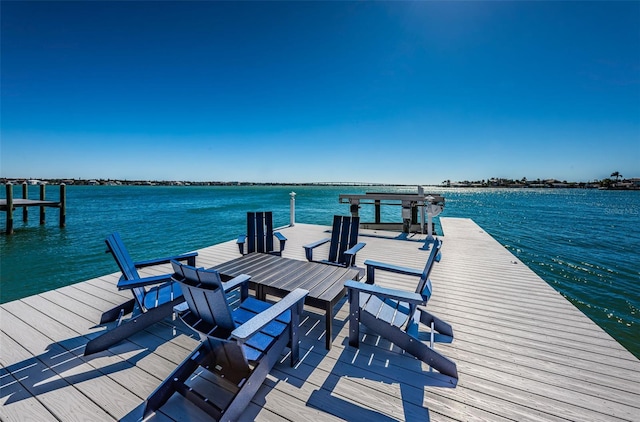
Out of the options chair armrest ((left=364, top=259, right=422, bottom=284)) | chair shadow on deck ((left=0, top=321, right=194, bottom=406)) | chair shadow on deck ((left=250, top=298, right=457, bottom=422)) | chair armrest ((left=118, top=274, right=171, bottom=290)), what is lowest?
chair shadow on deck ((left=0, top=321, right=194, bottom=406))

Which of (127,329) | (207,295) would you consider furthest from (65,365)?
(207,295)

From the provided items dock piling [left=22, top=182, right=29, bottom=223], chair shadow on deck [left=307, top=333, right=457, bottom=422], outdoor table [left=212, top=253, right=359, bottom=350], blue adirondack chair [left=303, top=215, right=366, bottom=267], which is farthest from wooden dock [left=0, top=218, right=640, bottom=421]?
dock piling [left=22, top=182, right=29, bottom=223]

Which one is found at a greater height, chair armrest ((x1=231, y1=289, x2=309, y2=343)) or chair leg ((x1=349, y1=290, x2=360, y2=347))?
chair armrest ((x1=231, y1=289, x2=309, y2=343))

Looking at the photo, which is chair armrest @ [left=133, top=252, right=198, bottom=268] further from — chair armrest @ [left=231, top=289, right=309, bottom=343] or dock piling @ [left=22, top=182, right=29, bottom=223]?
dock piling @ [left=22, top=182, right=29, bottom=223]

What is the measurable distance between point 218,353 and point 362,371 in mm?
1114

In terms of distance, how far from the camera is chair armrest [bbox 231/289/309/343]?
4.57ft

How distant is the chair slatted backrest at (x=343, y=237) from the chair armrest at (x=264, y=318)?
1.82 m

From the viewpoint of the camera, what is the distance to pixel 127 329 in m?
2.22

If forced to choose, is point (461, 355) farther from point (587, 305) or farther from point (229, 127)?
point (229, 127)

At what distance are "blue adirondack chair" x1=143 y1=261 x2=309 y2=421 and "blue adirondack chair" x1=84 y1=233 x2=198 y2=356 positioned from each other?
0.74 metres

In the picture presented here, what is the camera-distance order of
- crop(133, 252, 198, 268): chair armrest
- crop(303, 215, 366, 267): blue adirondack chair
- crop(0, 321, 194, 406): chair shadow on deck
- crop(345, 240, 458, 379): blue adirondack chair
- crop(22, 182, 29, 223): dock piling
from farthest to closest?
crop(22, 182, 29, 223): dock piling, crop(303, 215, 366, 267): blue adirondack chair, crop(133, 252, 198, 268): chair armrest, crop(345, 240, 458, 379): blue adirondack chair, crop(0, 321, 194, 406): chair shadow on deck

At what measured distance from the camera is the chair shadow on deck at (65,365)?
1723 mm

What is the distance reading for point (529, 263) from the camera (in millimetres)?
7266

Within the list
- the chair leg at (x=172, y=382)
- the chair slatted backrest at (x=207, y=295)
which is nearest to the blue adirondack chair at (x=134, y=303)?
the chair slatted backrest at (x=207, y=295)
